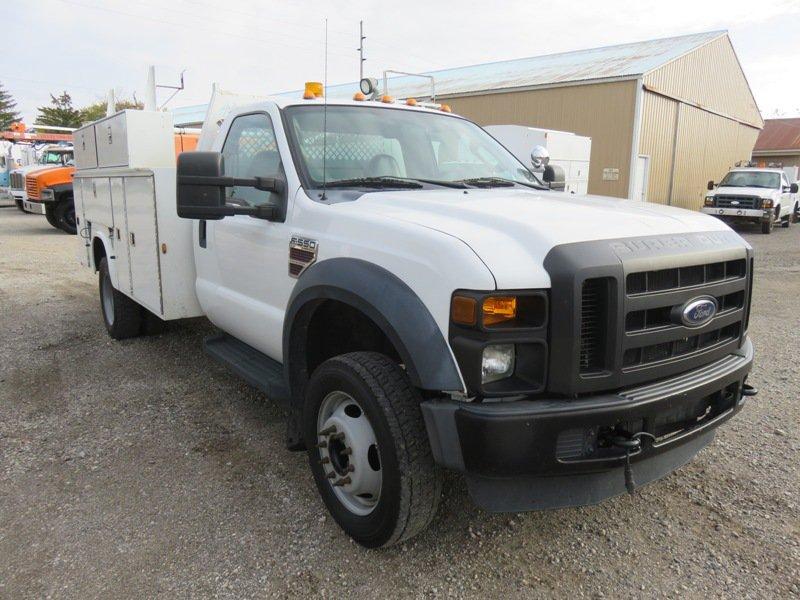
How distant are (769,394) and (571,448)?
3131mm

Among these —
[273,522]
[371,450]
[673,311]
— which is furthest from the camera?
[273,522]

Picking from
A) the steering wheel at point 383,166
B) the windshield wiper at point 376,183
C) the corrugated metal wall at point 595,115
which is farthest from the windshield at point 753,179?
the windshield wiper at point 376,183

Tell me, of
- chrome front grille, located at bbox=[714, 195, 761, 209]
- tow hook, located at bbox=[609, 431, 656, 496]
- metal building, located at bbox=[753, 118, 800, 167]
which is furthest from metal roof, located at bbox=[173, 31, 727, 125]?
metal building, located at bbox=[753, 118, 800, 167]

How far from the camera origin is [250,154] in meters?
3.72

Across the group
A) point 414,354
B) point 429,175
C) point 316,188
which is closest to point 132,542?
point 414,354

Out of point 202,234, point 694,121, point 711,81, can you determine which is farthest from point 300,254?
point 711,81

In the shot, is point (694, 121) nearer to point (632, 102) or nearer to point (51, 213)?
point (632, 102)

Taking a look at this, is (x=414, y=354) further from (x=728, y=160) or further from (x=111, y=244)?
(x=728, y=160)

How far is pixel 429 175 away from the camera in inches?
140

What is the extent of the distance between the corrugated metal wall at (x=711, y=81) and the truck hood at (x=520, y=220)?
57.1 ft

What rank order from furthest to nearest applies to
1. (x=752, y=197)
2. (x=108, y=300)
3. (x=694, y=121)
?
(x=694, y=121) < (x=752, y=197) < (x=108, y=300)

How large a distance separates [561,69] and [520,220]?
21.1 meters

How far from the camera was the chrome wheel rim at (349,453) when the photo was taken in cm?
267

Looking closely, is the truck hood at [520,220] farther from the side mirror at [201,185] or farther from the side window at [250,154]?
the side window at [250,154]
